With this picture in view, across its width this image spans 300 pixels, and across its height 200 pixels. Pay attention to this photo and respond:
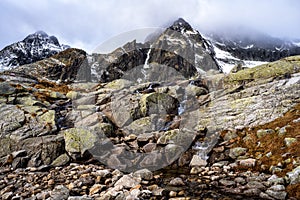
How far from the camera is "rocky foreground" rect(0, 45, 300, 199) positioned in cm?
1492

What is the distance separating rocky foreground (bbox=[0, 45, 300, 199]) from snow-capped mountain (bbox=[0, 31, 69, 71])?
13810 cm

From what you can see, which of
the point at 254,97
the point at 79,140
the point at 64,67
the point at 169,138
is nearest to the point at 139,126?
the point at 169,138

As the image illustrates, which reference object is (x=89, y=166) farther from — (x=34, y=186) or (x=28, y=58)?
(x=28, y=58)

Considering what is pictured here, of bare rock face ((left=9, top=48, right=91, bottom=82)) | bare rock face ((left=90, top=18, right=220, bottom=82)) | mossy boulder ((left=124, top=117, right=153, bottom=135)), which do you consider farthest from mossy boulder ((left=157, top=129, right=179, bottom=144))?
bare rock face ((left=90, top=18, right=220, bottom=82))

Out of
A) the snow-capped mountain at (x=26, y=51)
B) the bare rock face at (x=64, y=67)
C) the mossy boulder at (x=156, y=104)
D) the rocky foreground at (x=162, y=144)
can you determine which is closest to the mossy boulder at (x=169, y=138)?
the rocky foreground at (x=162, y=144)

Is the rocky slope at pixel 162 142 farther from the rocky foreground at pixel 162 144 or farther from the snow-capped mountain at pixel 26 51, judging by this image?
the snow-capped mountain at pixel 26 51

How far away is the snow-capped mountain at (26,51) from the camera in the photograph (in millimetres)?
157700

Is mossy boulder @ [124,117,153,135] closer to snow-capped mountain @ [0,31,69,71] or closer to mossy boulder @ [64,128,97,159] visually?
mossy boulder @ [64,128,97,159]

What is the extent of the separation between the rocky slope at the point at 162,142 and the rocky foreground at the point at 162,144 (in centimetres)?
7

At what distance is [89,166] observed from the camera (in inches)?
767

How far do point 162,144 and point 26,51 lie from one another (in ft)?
577

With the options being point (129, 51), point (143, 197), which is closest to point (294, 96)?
point (143, 197)

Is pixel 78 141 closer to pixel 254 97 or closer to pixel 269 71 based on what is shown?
pixel 254 97

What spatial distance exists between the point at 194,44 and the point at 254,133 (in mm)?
167267
